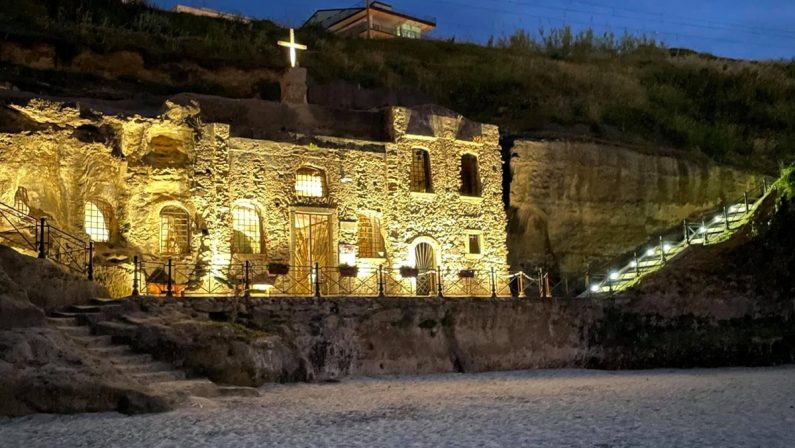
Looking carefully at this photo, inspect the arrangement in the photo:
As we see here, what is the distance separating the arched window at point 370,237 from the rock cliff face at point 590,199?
580 cm

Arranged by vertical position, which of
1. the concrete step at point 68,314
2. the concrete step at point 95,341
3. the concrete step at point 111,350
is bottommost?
the concrete step at point 111,350

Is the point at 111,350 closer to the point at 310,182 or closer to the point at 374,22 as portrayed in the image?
the point at 310,182

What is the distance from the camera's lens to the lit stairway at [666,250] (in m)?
25.1

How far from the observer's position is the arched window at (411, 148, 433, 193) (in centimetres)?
2564

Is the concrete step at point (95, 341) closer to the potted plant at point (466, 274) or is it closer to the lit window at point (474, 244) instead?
the potted plant at point (466, 274)

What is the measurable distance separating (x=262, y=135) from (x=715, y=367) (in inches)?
589

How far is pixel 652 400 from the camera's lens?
13328mm

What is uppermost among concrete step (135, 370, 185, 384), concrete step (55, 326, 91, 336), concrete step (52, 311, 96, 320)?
concrete step (52, 311, 96, 320)

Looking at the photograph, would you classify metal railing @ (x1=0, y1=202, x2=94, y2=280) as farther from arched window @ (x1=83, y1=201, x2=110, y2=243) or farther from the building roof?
the building roof

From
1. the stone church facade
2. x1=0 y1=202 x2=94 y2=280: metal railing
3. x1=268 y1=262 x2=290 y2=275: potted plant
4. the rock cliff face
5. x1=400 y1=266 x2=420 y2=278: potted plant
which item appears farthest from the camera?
the rock cliff face

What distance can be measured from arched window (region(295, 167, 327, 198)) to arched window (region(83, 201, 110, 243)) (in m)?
5.59

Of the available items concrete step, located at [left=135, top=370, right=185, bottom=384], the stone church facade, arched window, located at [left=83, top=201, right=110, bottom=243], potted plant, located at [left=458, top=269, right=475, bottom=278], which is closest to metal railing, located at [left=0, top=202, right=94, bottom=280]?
the stone church facade

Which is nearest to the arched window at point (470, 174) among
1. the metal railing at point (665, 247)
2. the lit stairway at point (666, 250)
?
the metal railing at point (665, 247)

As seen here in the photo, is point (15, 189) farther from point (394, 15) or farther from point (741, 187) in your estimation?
point (394, 15)
